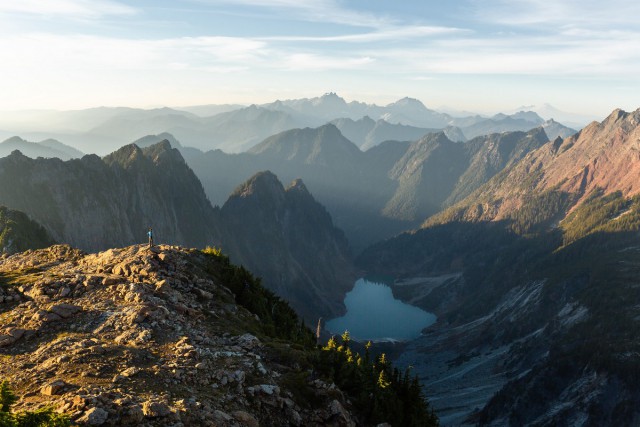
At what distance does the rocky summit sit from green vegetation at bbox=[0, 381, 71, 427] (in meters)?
1.49

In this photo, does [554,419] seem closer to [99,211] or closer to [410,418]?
[410,418]

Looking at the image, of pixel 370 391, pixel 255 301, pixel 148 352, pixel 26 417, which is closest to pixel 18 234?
pixel 255 301

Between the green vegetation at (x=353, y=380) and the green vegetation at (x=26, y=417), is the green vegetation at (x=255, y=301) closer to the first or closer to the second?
the green vegetation at (x=353, y=380)

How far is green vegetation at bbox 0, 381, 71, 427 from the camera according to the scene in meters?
16.4

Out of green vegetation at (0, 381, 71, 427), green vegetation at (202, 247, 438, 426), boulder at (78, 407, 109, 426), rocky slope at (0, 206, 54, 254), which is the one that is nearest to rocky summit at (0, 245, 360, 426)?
boulder at (78, 407, 109, 426)

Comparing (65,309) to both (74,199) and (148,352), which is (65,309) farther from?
(74,199)

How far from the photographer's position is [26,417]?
56.1 ft

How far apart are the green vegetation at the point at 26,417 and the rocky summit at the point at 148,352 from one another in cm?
149

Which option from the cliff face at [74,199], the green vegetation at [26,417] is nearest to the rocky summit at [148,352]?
the green vegetation at [26,417]

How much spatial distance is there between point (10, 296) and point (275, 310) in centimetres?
2572

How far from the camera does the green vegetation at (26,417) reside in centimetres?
1638

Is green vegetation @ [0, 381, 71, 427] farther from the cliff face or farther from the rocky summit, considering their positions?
the cliff face

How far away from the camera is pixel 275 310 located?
1984 inches

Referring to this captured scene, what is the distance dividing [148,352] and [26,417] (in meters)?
9.90
